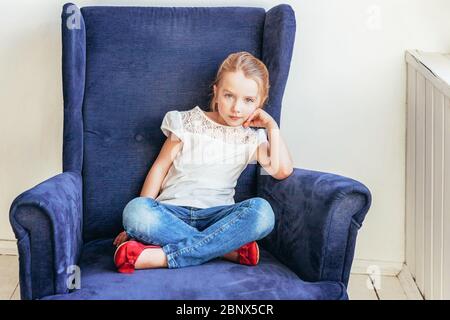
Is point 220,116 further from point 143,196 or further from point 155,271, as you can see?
point 155,271

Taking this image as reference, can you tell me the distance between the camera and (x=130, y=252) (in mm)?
1760

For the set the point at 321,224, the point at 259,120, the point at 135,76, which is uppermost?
the point at 135,76

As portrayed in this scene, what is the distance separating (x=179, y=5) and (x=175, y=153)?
1.86 feet

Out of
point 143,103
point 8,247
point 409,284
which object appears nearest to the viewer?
point 143,103

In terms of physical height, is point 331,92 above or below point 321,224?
above

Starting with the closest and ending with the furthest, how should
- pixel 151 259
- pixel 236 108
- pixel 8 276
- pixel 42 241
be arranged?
pixel 42 241 → pixel 151 259 → pixel 236 108 → pixel 8 276

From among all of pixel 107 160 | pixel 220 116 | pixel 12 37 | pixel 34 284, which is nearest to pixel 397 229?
pixel 220 116

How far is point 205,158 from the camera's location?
2.02 meters

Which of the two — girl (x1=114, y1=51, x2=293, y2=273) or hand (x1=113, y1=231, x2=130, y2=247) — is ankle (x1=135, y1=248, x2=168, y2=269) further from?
hand (x1=113, y1=231, x2=130, y2=247)

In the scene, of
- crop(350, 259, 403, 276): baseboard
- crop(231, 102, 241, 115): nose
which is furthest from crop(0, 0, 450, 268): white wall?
crop(231, 102, 241, 115): nose

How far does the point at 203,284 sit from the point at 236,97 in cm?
55

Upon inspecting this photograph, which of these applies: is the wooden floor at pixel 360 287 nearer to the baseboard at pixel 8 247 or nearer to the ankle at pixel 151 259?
the baseboard at pixel 8 247

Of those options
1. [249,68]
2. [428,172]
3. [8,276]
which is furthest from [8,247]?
[428,172]

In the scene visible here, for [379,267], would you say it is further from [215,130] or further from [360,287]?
[215,130]
